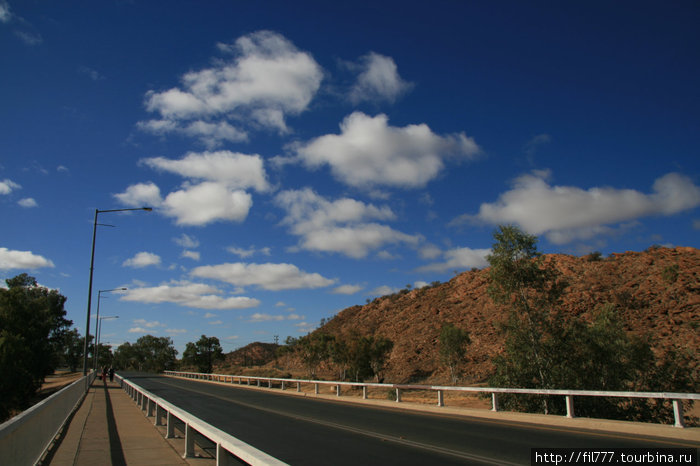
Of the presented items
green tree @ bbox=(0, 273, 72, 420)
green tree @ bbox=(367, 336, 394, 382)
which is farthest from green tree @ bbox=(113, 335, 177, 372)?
green tree @ bbox=(367, 336, 394, 382)

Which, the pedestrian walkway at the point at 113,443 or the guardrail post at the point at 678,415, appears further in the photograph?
the guardrail post at the point at 678,415

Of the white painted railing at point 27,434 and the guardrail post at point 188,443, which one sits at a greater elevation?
the white painted railing at point 27,434

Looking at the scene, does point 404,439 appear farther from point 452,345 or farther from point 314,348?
point 314,348

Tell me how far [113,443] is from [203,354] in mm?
87395

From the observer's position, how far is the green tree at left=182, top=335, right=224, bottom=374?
303ft

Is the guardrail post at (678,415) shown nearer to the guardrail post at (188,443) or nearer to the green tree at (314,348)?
the guardrail post at (188,443)

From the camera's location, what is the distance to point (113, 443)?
36.5ft

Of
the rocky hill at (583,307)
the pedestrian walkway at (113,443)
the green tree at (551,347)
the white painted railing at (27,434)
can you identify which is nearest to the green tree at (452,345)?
the rocky hill at (583,307)

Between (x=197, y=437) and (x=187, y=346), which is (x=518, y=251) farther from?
(x=187, y=346)

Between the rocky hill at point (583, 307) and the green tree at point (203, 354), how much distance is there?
3100 centimetres

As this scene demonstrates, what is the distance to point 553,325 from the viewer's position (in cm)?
2030

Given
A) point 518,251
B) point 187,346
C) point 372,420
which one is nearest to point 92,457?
point 372,420

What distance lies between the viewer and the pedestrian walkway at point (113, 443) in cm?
916

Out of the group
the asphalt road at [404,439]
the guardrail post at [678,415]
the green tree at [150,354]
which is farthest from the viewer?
the green tree at [150,354]
